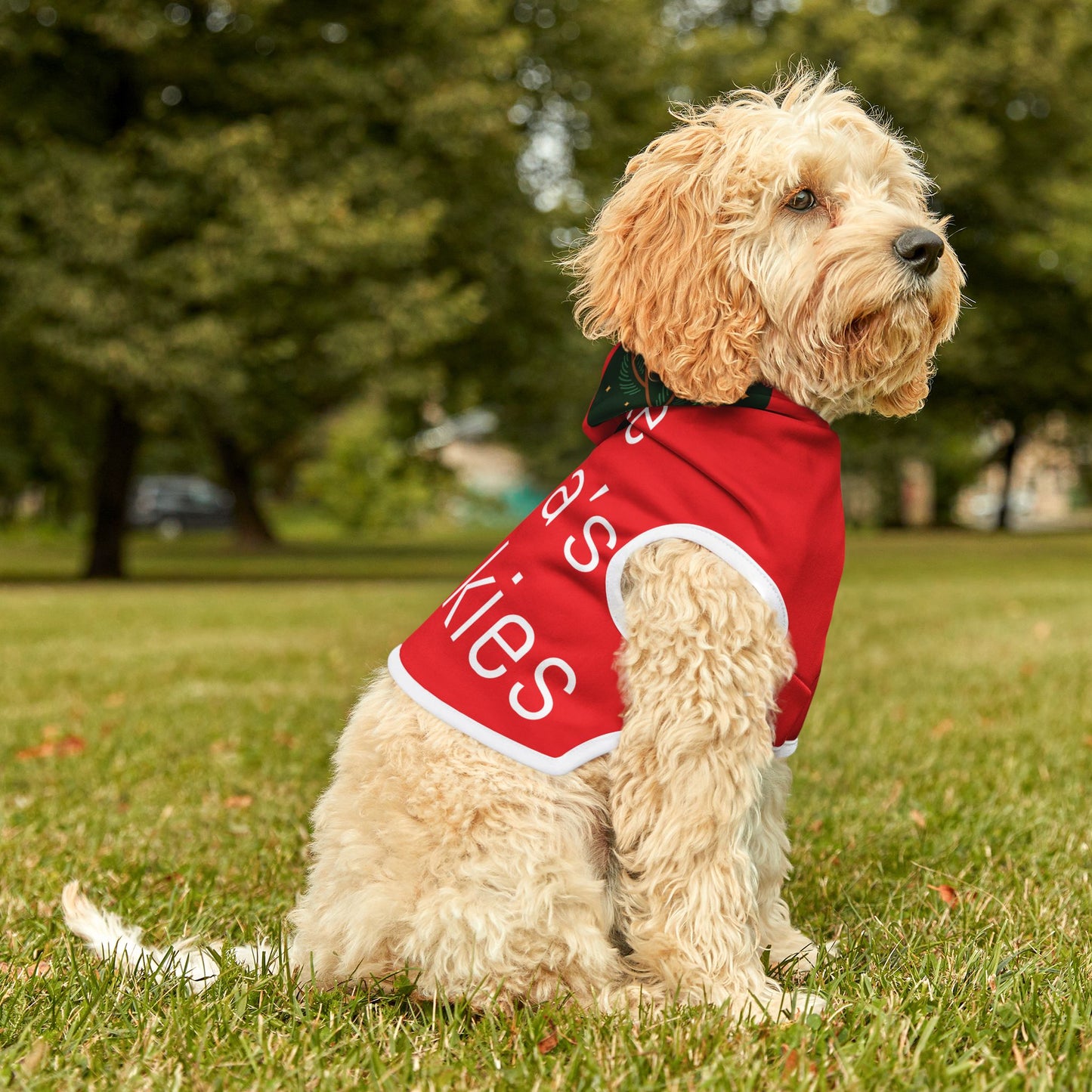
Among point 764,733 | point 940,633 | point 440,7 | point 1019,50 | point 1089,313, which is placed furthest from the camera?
point 1089,313

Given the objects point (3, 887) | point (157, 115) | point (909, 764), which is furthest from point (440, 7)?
point (3, 887)

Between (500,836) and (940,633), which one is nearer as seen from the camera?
(500,836)

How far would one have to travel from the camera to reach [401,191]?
16.6 metres

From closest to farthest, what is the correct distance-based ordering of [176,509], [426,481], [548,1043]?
1. [548,1043]
2. [426,481]
3. [176,509]

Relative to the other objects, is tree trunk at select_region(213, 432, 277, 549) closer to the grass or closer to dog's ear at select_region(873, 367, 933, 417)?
the grass

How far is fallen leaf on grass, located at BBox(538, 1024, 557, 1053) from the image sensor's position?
258cm

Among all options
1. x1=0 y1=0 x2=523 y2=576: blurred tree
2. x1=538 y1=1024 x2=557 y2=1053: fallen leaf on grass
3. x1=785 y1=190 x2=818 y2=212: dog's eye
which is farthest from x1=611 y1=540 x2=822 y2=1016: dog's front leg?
x1=0 y1=0 x2=523 y2=576: blurred tree

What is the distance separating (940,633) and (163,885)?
816cm

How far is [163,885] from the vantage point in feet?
13.0

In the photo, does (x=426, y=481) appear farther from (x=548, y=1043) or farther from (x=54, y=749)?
(x=548, y=1043)

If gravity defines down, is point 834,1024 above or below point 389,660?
below

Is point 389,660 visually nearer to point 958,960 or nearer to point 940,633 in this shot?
point 958,960

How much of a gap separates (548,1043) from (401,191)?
50.9 feet

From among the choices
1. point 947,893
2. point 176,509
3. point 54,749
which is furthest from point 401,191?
point 176,509
